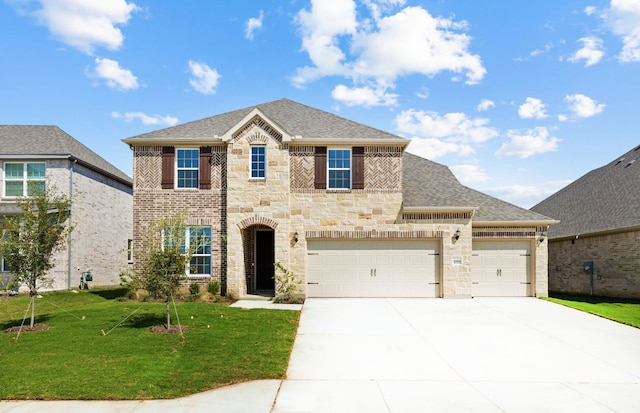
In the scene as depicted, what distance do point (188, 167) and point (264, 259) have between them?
17.2ft

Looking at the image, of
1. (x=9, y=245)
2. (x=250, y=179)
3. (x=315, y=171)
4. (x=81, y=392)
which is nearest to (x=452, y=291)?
(x=315, y=171)

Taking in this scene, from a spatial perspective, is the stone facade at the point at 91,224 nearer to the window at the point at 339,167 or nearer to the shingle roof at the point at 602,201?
the window at the point at 339,167

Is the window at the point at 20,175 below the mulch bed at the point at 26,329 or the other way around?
the other way around

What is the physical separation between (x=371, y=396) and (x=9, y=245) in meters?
10.2

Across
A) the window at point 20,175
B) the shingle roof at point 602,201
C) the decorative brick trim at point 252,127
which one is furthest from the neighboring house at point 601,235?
the window at point 20,175

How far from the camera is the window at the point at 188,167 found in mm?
17422

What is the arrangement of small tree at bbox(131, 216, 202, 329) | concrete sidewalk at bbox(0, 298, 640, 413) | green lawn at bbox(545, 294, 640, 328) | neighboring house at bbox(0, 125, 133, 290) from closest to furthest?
1. concrete sidewalk at bbox(0, 298, 640, 413)
2. small tree at bbox(131, 216, 202, 329)
3. green lawn at bbox(545, 294, 640, 328)
4. neighboring house at bbox(0, 125, 133, 290)

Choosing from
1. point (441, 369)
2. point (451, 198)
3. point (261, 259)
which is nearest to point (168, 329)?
point (441, 369)

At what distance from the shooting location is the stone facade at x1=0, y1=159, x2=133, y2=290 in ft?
64.7

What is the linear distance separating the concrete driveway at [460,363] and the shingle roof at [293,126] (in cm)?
751

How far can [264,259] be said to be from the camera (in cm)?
1884

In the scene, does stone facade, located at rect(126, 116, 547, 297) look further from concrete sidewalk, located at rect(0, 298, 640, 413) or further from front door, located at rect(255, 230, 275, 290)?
concrete sidewalk, located at rect(0, 298, 640, 413)

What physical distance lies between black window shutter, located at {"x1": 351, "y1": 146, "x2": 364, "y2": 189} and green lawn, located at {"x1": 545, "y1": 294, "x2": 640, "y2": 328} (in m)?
9.22

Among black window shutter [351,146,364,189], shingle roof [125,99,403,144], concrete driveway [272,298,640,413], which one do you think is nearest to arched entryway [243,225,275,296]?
black window shutter [351,146,364,189]
